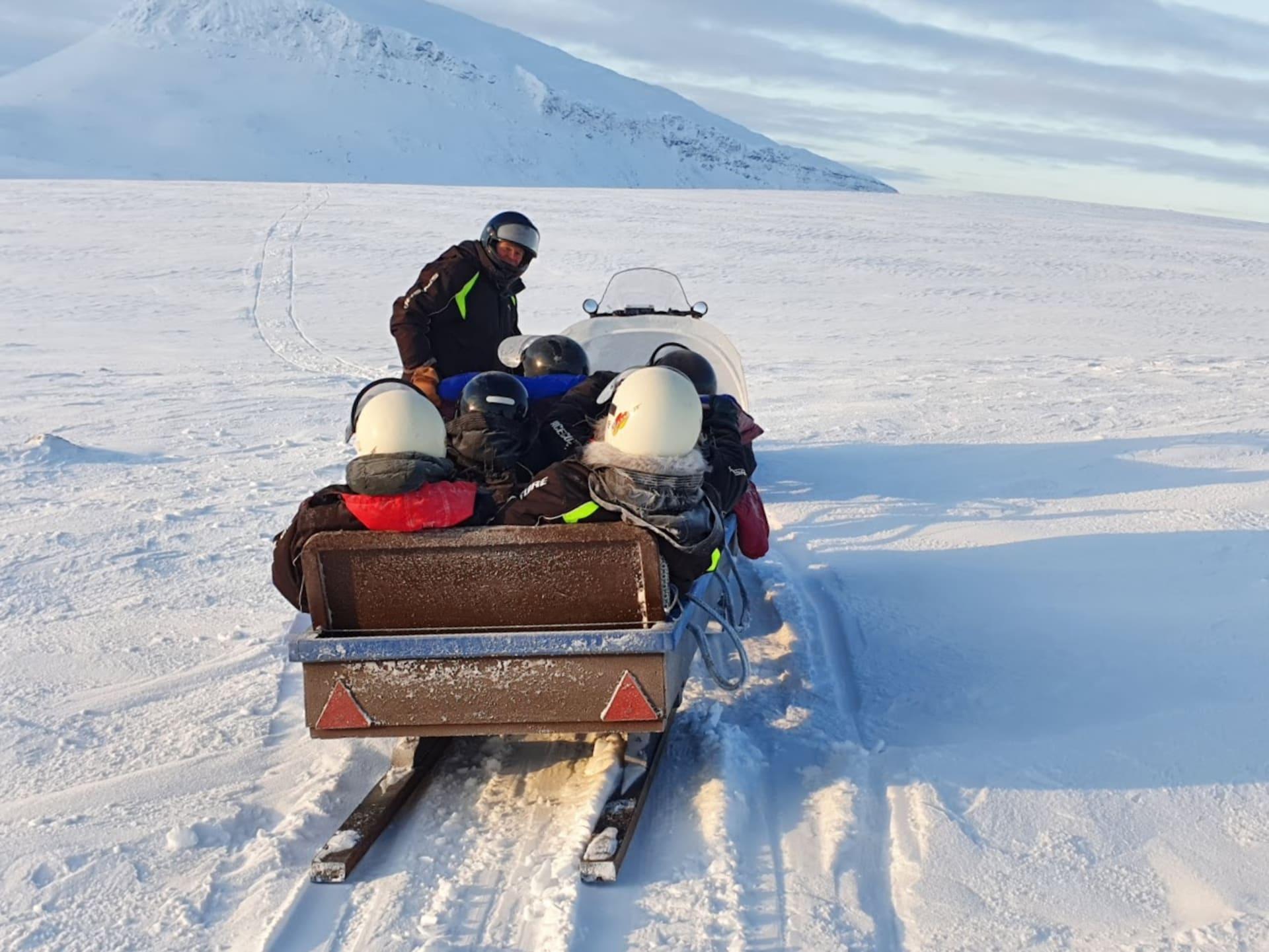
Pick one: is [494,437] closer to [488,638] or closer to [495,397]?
[495,397]

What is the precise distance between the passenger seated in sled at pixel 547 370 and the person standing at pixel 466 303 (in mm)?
452

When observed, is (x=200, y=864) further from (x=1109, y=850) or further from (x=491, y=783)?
(x=1109, y=850)

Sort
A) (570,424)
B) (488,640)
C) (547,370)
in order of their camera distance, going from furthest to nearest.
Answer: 1. (547,370)
2. (570,424)
3. (488,640)

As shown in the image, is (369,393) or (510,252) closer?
(369,393)

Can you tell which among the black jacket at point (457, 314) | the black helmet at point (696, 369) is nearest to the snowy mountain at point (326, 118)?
the black jacket at point (457, 314)

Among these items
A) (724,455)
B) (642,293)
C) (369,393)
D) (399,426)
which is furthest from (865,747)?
(642,293)

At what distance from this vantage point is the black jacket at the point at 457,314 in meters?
6.38

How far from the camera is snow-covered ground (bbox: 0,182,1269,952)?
3.02 metres

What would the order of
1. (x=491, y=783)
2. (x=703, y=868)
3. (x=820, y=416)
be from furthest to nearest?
(x=820, y=416)
(x=491, y=783)
(x=703, y=868)

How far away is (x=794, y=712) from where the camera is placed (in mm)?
4207

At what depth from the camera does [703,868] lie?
320 cm

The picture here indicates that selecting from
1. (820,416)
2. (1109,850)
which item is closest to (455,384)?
(1109,850)

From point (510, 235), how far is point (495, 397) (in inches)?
84.0

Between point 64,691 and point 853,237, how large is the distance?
2330cm
